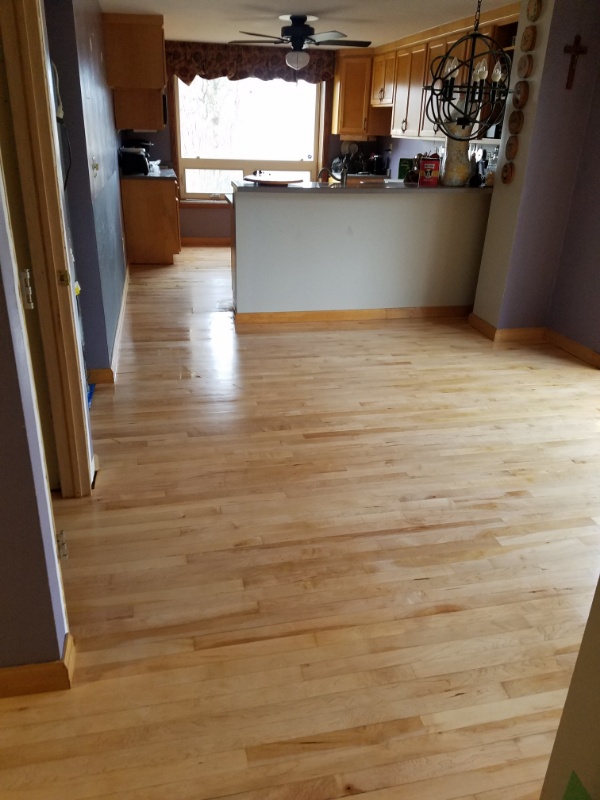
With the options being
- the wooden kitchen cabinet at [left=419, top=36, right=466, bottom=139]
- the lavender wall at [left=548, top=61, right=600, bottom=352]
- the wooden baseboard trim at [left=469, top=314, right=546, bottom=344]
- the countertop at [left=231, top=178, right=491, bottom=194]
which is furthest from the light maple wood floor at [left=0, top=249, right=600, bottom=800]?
the wooden kitchen cabinet at [left=419, top=36, right=466, bottom=139]

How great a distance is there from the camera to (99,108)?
4062 mm

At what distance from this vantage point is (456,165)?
457cm

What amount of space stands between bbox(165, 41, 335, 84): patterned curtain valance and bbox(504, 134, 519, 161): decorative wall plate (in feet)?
11.1

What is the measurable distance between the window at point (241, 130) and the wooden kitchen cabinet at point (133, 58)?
5.49 feet

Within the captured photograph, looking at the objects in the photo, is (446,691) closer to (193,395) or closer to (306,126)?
(193,395)

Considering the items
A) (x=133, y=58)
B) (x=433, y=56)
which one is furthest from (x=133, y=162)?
(x=433, y=56)

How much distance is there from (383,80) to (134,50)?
8.61 feet

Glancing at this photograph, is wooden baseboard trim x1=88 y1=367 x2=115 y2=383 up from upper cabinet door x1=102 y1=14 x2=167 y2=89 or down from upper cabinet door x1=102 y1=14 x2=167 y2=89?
down

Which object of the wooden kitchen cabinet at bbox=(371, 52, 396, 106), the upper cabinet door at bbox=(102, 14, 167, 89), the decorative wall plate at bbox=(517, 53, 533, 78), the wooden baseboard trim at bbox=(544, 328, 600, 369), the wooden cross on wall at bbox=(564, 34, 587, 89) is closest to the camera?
the wooden cross on wall at bbox=(564, 34, 587, 89)

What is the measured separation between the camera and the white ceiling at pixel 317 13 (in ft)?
14.3

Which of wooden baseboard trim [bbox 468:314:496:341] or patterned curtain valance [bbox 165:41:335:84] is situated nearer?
wooden baseboard trim [bbox 468:314:496:341]

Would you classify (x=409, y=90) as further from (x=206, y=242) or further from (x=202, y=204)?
(x=206, y=242)

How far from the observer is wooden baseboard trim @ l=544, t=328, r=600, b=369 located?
13.2 ft

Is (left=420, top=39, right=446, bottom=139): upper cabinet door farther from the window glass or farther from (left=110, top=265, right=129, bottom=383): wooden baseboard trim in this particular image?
(left=110, top=265, right=129, bottom=383): wooden baseboard trim
